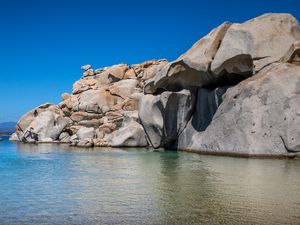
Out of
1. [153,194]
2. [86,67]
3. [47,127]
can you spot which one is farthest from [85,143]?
[86,67]

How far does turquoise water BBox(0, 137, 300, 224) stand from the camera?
12227 millimetres

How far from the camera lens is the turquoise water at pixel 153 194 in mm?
12227

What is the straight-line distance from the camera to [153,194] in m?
16.0

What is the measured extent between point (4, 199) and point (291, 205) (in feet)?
32.5

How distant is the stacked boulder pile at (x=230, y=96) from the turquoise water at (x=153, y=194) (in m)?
5.61

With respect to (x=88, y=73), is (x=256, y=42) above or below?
below

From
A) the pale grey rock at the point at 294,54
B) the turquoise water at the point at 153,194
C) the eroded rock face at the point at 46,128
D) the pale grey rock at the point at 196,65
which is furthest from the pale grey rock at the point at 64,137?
the pale grey rock at the point at 294,54

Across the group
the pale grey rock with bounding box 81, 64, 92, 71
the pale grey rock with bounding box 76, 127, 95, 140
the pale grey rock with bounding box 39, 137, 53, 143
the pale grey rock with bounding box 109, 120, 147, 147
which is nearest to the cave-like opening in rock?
the pale grey rock with bounding box 109, 120, 147, 147

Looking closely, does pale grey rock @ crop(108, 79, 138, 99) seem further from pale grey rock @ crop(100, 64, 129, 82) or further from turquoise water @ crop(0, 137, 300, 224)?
turquoise water @ crop(0, 137, 300, 224)

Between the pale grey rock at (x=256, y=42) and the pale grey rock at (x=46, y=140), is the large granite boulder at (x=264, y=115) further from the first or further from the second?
the pale grey rock at (x=46, y=140)

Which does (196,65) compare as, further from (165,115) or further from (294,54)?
(294,54)

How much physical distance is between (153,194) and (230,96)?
19.5 m

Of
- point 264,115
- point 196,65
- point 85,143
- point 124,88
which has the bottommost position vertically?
point 85,143

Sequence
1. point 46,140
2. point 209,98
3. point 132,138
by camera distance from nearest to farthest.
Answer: point 209,98, point 132,138, point 46,140
